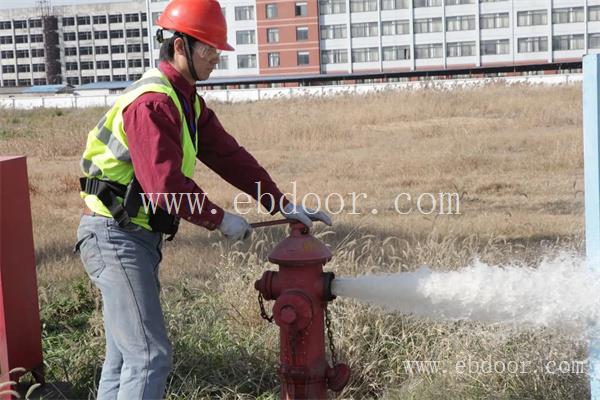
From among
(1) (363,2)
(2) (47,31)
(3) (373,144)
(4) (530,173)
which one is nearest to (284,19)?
(1) (363,2)

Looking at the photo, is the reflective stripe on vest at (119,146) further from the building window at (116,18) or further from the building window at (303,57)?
the building window at (116,18)

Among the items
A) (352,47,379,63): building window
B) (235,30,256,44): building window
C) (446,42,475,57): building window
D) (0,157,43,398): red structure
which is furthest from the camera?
(235,30,256,44): building window

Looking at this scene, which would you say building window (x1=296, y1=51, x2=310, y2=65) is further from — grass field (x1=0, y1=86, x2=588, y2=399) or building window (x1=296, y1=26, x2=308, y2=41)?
grass field (x1=0, y1=86, x2=588, y2=399)

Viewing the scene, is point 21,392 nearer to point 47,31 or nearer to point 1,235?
point 1,235

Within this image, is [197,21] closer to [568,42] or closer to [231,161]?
[231,161]

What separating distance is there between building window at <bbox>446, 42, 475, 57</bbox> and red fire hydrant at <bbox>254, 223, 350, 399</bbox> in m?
61.6

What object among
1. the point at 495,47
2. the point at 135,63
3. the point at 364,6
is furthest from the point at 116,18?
the point at 495,47

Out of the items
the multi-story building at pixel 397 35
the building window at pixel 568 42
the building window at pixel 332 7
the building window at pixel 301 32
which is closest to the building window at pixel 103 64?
the multi-story building at pixel 397 35

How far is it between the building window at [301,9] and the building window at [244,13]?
13.2ft

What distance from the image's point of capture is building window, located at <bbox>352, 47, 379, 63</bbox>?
64938mm

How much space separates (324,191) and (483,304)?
7338 millimetres

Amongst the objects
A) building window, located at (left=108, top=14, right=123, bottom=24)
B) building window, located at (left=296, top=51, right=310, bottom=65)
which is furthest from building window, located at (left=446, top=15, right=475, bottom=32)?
building window, located at (left=108, top=14, right=123, bottom=24)

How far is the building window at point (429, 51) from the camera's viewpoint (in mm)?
62844

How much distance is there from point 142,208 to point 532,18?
61.3 metres
